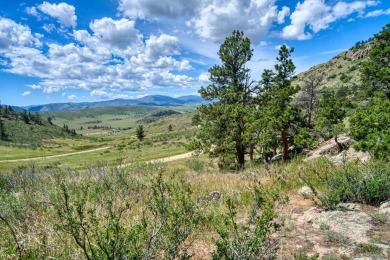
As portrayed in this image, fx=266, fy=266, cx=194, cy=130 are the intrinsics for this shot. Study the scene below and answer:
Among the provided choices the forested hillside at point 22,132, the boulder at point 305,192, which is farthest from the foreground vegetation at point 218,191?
the forested hillside at point 22,132

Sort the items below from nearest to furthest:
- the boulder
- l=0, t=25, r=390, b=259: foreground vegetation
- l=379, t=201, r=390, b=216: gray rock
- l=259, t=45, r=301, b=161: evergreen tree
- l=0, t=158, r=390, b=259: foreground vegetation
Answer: l=0, t=158, r=390, b=259: foreground vegetation < l=0, t=25, r=390, b=259: foreground vegetation < l=379, t=201, r=390, b=216: gray rock < the boulder < l=259, t=45, r=301, b=161: evergreen tree

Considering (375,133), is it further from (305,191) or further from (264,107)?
(264,107)

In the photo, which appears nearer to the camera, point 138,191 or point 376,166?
point 376,166

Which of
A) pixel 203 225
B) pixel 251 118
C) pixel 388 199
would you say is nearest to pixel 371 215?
pixel 388 199

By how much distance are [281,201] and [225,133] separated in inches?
586

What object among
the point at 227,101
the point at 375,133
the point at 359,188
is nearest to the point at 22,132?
the point at 227,101

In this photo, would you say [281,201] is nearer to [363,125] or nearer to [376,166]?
[376,166]

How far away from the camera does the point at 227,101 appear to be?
1964 centimetres

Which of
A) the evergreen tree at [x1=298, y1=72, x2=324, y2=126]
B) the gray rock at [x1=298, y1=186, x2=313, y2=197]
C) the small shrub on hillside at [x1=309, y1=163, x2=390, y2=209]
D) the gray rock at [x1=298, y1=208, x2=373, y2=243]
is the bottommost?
the gray rock at [x1=298, y1=186, x2=313, y2=197]

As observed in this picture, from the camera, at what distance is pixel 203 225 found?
4.88 m

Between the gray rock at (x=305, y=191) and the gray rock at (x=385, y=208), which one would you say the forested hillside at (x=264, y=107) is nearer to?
the gray rock at (x=305, y=191)

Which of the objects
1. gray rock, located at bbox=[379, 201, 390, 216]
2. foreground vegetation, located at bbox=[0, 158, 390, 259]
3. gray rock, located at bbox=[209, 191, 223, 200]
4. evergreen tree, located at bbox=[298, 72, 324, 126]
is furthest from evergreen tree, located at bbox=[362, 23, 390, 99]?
gray rock, located at bbox=[209, 191, 223, 200]

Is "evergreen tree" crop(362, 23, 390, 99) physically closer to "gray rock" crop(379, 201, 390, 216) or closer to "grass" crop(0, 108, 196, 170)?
"grass" crop(0, 108, 196, 170)

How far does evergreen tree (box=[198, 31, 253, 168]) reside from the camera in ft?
60.6
